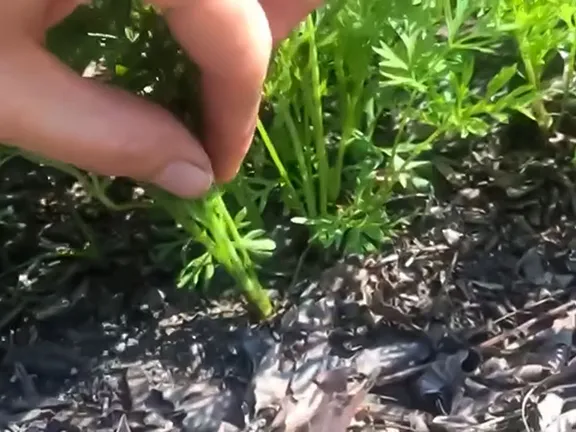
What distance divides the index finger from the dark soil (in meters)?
0.25

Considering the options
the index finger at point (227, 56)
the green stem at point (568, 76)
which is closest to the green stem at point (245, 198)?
the index finger at point (227, 56)

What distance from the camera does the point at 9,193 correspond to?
125 centimetres

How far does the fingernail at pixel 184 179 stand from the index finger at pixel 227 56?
40 millimetres

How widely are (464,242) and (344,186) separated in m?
0.15

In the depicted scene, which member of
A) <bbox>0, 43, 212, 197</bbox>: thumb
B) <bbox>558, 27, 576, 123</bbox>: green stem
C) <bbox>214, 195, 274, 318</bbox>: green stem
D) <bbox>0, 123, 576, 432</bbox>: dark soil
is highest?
<bbox>0, 43, 212, 197</bbox>: thumb

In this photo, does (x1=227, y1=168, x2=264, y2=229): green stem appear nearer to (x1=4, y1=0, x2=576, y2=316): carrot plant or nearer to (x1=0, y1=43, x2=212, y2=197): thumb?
(x1=4, y1=0, x2=576, y2=316): carrot plant

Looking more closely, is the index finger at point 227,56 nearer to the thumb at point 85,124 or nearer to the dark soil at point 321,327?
the thumb at point 85,124

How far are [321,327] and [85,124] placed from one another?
1.29ft

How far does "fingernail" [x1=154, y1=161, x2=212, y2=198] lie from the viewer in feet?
3.04

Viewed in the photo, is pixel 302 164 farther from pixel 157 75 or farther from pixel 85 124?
pixel 85 124

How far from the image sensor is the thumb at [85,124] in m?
0.82

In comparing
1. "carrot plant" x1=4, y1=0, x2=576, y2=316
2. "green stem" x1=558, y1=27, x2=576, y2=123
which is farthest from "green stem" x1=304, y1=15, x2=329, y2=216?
"green stem" x1=558, y1=27, x2=576, y2=123

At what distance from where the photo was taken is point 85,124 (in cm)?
84

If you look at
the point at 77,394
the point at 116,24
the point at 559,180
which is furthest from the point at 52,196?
the point at 559,180
